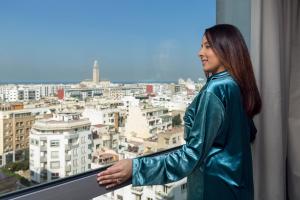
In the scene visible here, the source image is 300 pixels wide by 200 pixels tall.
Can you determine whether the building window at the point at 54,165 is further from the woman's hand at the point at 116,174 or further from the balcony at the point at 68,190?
the woman's hand at the point at 116,174

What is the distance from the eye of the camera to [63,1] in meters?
1.00

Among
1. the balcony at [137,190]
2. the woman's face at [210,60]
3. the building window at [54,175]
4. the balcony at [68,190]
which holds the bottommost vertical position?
the balcony at [137,190]

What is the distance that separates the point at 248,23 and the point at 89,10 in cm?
95

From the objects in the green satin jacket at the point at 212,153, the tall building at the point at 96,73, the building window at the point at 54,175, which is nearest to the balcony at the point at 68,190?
the building window at the point at 54,175

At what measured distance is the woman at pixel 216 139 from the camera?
0.95 metres

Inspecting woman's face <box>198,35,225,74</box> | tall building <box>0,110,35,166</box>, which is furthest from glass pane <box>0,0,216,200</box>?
woman's face <box>198,35,225,74</box>

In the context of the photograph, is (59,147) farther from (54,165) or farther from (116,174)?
(116,174)

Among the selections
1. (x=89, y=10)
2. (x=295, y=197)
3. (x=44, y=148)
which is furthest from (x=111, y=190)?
(x=295, y=197)

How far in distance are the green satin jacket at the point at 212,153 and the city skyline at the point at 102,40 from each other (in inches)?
15.1

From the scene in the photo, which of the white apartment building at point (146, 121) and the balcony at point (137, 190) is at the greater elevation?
the white apartment building at point (146, 121)

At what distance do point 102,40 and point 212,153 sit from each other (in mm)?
581

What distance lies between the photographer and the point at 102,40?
1115 millimetres

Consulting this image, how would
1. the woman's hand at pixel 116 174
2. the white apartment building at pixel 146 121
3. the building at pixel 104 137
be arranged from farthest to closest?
the white apartment building at pixel 146 121, the building at pixel 104 137, the woman's hand at pixel 116 174

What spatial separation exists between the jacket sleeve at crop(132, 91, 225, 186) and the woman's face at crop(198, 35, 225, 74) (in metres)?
0.13
